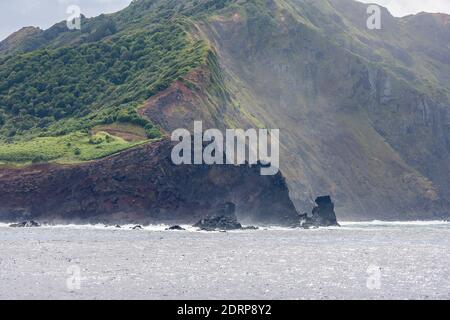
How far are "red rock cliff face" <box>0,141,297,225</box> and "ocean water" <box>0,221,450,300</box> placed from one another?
15.2 meters

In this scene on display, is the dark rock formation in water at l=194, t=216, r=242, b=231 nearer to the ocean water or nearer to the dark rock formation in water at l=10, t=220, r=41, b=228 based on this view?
the ocean water

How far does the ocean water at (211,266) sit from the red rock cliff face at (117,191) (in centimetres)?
1518

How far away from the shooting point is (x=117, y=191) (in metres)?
182

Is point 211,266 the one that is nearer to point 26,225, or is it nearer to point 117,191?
point 117,191

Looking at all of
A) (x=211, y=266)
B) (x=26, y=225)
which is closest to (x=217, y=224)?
(x=26, y=225)

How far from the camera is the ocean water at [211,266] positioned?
3433 inches

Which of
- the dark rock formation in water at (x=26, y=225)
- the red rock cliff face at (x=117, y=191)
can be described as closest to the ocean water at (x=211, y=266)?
the dark rock formation in water at (x=26, y=225)

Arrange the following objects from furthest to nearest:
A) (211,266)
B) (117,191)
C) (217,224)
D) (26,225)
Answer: (217,224) < (117,191) < (26,225) < (211,266)

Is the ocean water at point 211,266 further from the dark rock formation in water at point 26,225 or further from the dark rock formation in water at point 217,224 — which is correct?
the dark rock formation in water at point 217,224

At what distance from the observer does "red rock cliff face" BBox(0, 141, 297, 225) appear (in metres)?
183

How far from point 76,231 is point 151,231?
1289 cm

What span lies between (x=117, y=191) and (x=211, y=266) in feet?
246
